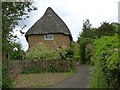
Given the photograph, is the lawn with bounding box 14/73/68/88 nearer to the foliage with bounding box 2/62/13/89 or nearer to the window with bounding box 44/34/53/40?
the foliage with bounding box 2/62/13/89

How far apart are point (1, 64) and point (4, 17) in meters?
2.51

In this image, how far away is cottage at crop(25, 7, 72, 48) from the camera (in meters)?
40.5

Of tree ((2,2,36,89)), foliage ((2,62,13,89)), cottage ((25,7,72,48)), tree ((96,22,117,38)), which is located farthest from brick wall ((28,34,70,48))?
foliage ((2,62,13,89))

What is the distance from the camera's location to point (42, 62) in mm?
29812

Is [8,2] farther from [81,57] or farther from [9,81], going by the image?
[81,57]

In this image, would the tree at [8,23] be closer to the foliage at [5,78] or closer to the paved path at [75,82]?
the foliage at [5,78]

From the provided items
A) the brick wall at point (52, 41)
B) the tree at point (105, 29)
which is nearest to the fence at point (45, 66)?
the tree at point (105, 29)

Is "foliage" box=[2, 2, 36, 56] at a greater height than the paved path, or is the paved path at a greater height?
"foliage" box=[2, 2, 36, 56]

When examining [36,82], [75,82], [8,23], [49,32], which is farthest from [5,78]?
[49,32]

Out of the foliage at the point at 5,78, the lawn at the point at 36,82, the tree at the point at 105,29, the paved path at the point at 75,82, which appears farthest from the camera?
the tree at the point at 105,29

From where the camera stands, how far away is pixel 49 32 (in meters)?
40.2

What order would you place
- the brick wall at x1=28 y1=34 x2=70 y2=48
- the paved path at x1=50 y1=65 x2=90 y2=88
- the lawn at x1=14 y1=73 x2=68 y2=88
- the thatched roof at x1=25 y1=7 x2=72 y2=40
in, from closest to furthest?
the paved path at x1=50 y1=65 x2=90 y2=88 < the lawn at x1=14 y1=73 x2=68 y2=88 < the thatched roof at x1=25 y1=7 x2=72 y2=40 < the brick wall at x1=28 y1=34 x2=70 y2=48

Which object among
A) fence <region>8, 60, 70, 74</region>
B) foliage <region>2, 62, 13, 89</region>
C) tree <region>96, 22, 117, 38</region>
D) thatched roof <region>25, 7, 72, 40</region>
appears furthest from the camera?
thatched roof <region>25, 7, 72, 40</region>

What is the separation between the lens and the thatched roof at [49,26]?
40.5 m
